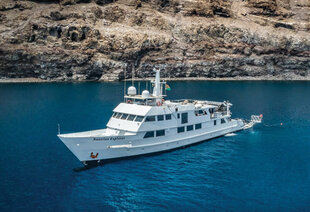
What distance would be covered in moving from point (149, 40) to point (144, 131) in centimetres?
10362

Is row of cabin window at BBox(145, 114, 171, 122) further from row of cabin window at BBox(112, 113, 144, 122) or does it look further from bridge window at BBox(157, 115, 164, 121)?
row of cabin window at BBox(112, 113, 144, 122)

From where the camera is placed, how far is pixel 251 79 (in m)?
136

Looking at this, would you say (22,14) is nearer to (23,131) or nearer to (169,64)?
(169,64)

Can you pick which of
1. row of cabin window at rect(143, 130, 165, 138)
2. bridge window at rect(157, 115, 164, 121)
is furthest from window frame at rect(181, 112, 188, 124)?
row of cabin window at rect(143, 130, 165, 138)

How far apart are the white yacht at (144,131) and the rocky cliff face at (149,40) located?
295ft

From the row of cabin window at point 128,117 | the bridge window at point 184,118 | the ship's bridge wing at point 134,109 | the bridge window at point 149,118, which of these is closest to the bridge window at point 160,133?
the bridge window at point 149,118

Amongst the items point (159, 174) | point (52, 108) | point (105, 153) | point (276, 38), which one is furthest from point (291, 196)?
point (276, 38)

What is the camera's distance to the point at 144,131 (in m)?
33.9

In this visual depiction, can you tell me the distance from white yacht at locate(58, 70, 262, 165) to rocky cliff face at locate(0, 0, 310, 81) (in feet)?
295

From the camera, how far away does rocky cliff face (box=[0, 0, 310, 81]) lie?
124750 mm

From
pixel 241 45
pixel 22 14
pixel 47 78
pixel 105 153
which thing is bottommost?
pixel 105 153

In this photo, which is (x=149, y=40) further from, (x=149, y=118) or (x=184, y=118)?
(x=149, y=118)

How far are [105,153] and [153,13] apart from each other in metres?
121

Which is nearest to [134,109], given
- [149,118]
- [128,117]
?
[128,117]
